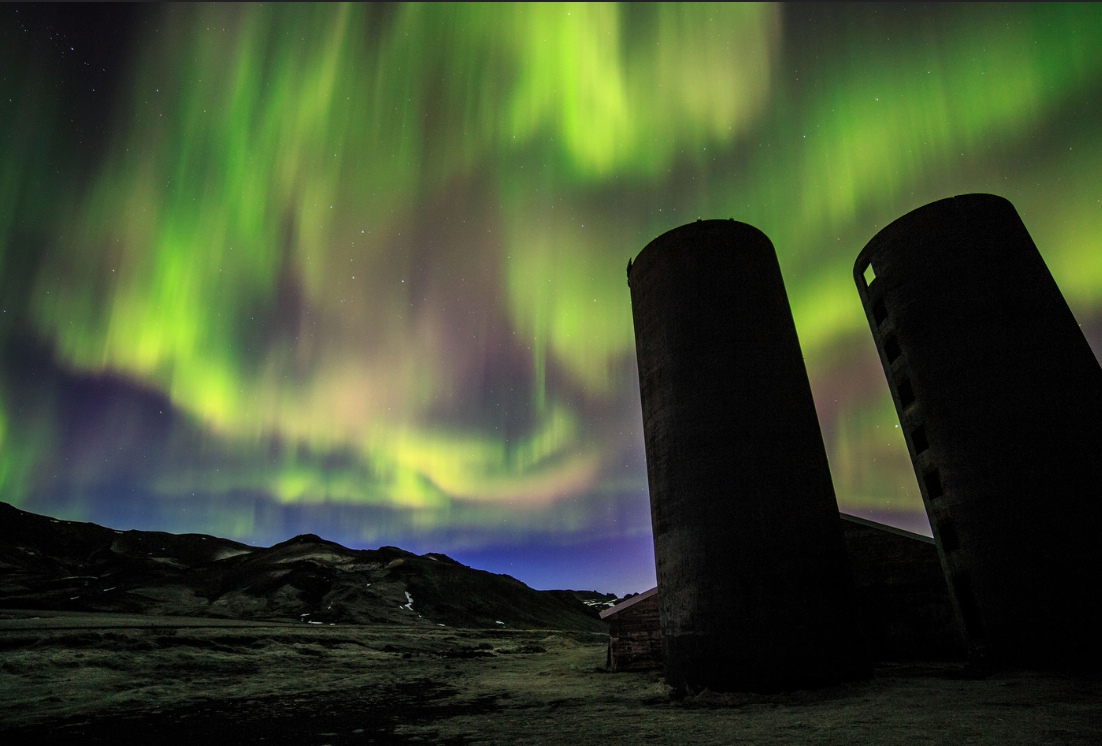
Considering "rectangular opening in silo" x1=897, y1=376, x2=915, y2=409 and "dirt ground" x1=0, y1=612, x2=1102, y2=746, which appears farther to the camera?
"rectangular opening in silo" x1=897, y1=376, x2=915, y2=409

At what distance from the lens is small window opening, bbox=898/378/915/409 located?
53.2 ft

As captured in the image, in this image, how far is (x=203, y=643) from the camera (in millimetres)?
22781

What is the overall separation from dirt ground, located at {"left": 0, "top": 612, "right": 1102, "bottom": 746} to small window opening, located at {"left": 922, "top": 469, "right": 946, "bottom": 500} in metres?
4.64

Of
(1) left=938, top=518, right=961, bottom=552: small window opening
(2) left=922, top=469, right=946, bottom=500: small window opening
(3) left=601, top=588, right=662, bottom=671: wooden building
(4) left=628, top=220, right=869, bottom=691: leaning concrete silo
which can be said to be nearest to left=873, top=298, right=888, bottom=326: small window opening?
(4) left=628, top=220, right=869, bottom=691: leaning concrete silo

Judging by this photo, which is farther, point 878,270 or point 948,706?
point 878,270

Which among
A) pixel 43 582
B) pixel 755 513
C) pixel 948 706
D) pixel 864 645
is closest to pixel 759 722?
pixel 948 706

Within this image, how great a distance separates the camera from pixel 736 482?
12.4 m

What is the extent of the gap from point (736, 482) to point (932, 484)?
24.1ft

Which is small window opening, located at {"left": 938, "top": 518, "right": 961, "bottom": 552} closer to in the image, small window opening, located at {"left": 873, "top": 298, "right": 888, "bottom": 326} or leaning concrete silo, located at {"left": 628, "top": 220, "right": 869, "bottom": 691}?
leaning concrete silo, located at {"left": 628, "top": 220, "right": 869, "bottom": 691}

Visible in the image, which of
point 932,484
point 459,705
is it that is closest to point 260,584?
point 459,705

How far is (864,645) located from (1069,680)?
141 inches

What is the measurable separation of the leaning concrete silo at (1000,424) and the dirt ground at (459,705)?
1620 mm

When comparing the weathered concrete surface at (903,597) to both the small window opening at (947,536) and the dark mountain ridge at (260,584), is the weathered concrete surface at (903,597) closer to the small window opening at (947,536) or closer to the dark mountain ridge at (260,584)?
the small window opening at (947,536)

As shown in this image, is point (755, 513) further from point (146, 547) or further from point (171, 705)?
point (146, 547)
